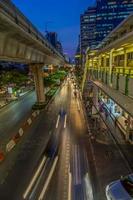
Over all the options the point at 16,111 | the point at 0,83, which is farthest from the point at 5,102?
the point at 0,83

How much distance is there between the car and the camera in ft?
33.9

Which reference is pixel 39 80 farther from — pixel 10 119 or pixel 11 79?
pixel 11 79

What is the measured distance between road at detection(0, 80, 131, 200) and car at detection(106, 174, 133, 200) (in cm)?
151

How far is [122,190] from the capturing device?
10.9m

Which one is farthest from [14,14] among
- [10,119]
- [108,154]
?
[10,119]

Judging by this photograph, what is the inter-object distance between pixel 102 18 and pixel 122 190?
179 metres

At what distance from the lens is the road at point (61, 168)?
13070 millimetres

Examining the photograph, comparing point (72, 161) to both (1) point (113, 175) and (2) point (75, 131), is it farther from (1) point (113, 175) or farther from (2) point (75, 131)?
Answer: (2) point (75, 131)

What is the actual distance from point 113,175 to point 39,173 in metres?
4.51

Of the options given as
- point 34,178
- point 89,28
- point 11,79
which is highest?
point 89,28

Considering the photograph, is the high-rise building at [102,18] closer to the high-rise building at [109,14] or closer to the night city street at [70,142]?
the high-rise building at [109,14]

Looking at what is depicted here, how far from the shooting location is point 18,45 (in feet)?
62.3

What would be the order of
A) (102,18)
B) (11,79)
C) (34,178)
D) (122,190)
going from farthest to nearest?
(102,18), (11,79), (34,178), (122,190)

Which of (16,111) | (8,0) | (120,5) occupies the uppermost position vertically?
(120,5)
